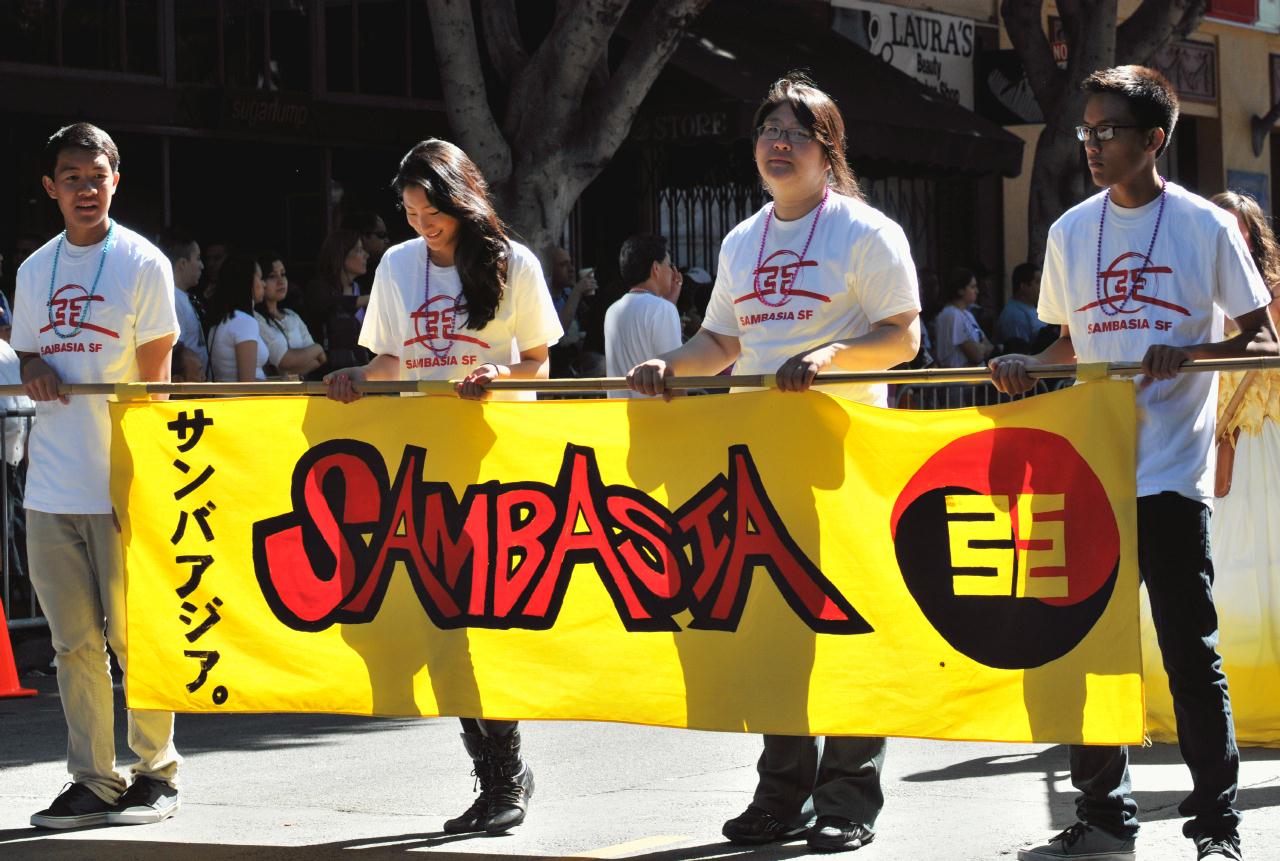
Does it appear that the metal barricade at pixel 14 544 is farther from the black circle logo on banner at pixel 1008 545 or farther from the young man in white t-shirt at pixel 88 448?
the black circle logo on banner at pixel 1008 545

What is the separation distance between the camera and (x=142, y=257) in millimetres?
6512

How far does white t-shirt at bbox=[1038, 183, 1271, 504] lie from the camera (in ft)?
17.8

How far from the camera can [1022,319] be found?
16.2 metres

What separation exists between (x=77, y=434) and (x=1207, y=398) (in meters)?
3.57

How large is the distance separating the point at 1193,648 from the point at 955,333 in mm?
10071

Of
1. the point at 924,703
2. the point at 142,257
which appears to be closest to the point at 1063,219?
the point at 924,703

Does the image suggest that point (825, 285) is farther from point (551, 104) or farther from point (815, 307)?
point (551, 104)

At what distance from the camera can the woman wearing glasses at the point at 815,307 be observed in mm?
5902

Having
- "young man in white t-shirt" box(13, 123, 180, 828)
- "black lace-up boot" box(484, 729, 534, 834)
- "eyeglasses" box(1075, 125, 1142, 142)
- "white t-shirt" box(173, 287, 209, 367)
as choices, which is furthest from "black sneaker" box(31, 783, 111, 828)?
"white t-shirt" box(173, 287, 209, 367)

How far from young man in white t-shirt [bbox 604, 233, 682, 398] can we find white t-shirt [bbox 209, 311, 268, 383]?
6.58ft

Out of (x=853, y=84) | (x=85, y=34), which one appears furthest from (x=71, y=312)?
(x=853, y=84)

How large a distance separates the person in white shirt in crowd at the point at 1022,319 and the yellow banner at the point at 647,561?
9.89 meters

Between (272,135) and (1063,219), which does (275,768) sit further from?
(272,135)

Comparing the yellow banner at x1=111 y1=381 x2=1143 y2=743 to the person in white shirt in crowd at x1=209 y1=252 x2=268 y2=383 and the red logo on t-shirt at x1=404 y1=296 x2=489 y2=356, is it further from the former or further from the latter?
the person in white shirt in crowd at x1=209 y1=252 x2=268 y2=383
